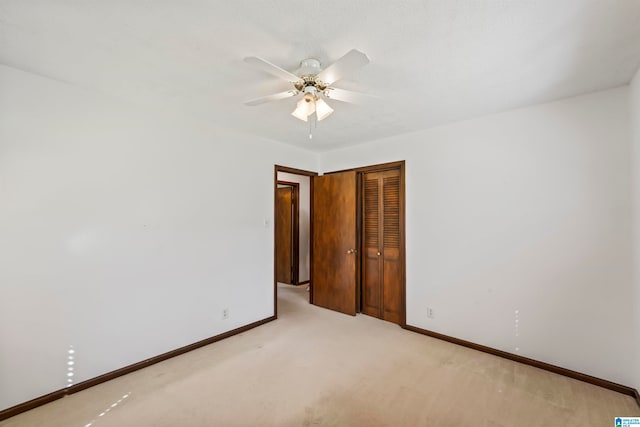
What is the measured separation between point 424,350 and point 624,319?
1593 millimetres

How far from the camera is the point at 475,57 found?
5.71 ft

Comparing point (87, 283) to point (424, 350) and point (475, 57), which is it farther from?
point (475, 57)

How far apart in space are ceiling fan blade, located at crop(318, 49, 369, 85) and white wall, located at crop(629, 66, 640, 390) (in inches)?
82.3

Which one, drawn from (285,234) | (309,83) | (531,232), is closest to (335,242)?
(285,234)

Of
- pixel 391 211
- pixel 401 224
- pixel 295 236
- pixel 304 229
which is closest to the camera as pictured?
pixel 401 224

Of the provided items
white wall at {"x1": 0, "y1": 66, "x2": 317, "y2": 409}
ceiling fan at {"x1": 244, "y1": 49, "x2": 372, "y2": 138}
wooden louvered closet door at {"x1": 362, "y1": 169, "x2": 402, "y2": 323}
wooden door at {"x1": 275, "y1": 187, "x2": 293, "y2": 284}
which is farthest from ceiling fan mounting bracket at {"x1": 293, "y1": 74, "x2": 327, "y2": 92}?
wooden door at {"x1": 275, "y1": 187, "x2": 293, "y2": 284}

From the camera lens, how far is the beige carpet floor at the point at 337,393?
182cm

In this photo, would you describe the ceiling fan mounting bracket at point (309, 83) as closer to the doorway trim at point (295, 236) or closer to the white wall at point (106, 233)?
the white wall at point (106, 233)

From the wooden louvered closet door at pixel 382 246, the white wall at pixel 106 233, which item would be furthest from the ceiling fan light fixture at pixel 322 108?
the wooden louvered closet door at pixel 382 246

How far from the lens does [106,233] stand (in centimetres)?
229

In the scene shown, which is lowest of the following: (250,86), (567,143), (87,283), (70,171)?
(87,283)

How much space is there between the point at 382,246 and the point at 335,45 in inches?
106

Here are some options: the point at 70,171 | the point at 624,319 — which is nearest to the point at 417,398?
the point at 624,319

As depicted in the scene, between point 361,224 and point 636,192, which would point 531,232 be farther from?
point 361,224
